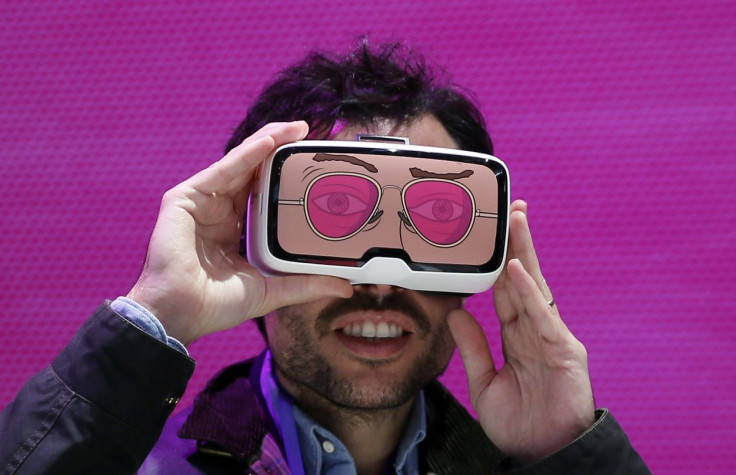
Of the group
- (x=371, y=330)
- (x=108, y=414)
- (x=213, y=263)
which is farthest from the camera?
(x=371, y=330)

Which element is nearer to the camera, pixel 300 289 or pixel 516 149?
pixel 300 289

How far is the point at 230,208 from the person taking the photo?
1.49 meters

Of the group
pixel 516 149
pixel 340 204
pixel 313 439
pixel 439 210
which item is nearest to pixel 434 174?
pixel 439 210

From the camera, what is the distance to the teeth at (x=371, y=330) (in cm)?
159

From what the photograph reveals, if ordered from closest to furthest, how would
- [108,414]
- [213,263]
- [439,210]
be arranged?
1. [108,414]
2. [439,210]
3. [213,263]

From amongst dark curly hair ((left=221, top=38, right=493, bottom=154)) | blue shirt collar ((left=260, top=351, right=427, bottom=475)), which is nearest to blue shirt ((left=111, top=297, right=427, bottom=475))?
blue shirt collar ((left=260, top=351, right=427, bottom=475))

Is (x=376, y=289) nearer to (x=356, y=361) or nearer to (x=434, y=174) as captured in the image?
(x=356, y=361)

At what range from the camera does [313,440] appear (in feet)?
5.22

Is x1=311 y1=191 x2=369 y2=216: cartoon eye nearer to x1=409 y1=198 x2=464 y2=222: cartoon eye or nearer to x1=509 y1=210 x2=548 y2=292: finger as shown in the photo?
x1=409 y1=198 x2=464 y2=222: cartoon eye

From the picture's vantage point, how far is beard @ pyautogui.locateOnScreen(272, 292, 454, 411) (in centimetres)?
158

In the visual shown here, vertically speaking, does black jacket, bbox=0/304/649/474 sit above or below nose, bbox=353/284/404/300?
below

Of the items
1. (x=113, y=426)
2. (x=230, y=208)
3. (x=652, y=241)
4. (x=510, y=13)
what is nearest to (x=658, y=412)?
(x=652, y=241)

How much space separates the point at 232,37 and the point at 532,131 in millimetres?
797

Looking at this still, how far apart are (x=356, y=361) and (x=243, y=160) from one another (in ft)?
1.48
